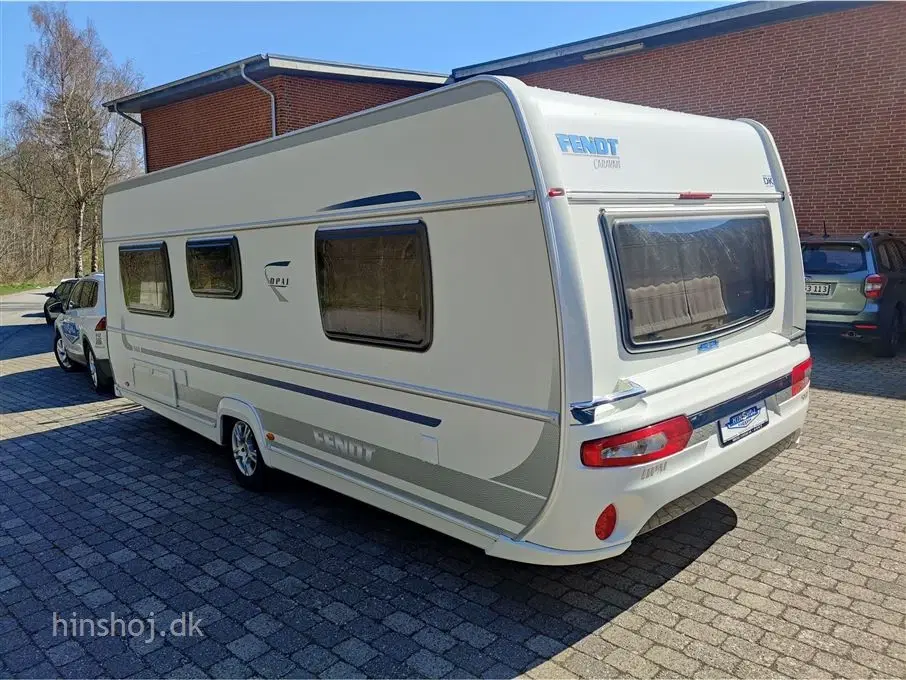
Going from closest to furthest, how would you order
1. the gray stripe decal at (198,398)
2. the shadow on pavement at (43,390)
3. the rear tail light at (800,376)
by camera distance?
the rear tail light at (800,376), the gray stripe decal at (198,398), the shadow on pavement at (43,390)

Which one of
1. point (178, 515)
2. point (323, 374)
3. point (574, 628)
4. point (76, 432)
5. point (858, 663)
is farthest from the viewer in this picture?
point (76, 432)

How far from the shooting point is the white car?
9.03m

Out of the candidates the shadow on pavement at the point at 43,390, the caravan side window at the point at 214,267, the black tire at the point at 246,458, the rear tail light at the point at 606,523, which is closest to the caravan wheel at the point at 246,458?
the black tire at the point at 246,458

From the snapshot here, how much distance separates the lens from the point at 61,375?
1059 cm

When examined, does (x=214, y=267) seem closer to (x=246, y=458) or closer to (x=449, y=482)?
(x=246, y=458)

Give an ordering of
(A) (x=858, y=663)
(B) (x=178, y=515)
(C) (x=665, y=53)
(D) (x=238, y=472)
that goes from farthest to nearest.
Result: (C) (x=665, y=53)
(D) (x=238, y=472)
(B) (x=178, y=515)
(A) (x=858, y=663)

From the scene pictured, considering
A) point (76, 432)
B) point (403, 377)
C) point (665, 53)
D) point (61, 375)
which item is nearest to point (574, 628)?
point (403, 377)

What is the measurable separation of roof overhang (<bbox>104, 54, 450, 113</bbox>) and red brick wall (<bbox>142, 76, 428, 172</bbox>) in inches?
7.6

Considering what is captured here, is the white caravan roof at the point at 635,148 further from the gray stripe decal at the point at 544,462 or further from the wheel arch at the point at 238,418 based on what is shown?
the wheel arch at the point at 238,418

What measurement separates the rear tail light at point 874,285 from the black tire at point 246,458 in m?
7.90

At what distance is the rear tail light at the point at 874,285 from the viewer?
8648mm

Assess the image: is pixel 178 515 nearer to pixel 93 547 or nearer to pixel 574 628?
pixel 93 547

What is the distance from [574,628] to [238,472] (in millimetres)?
3237

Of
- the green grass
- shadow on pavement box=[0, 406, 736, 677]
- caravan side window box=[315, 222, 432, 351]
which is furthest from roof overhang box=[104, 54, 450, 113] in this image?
the green grass
